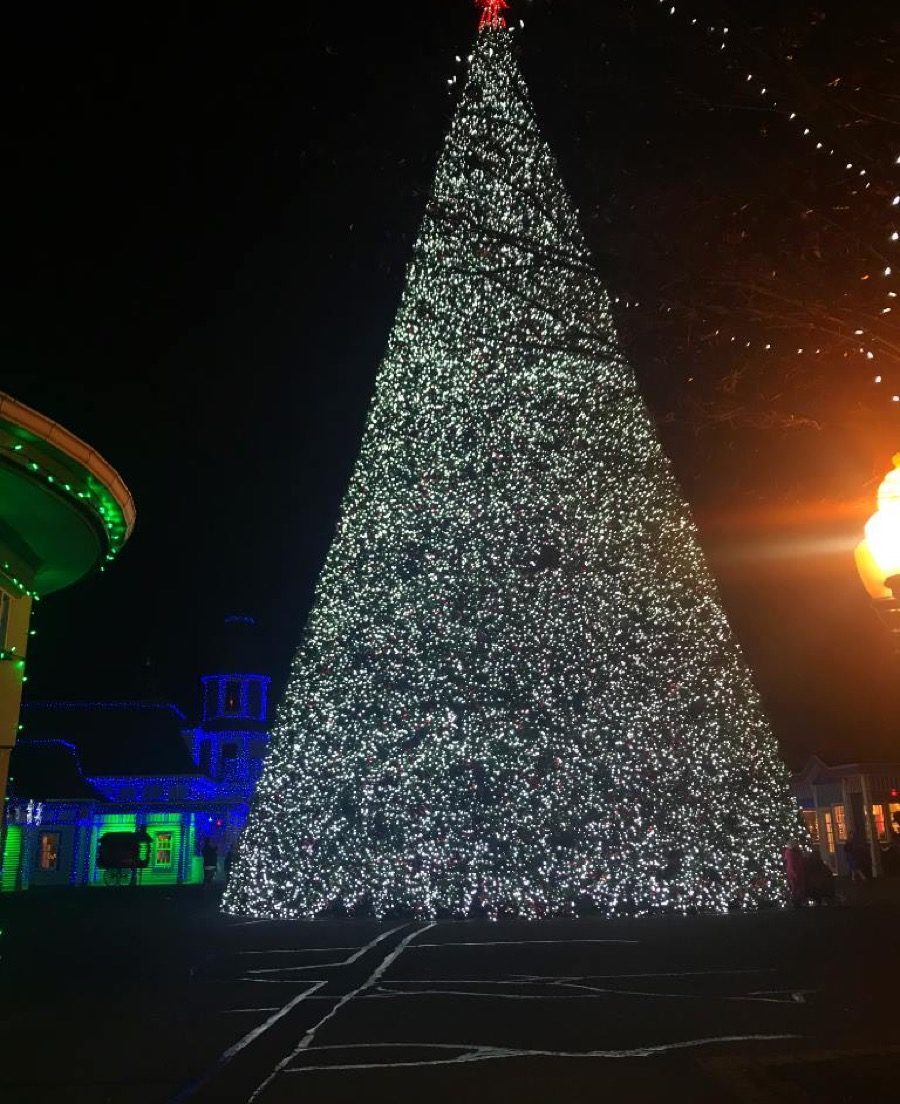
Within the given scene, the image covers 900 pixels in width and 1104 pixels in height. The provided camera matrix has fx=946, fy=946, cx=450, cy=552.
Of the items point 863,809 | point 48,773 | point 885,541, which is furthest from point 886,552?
point 48,773

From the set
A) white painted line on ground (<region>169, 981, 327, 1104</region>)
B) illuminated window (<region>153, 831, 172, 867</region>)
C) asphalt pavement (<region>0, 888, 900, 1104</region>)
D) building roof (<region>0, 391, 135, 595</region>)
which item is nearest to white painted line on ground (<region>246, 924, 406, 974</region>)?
asphalt pavement (<region>0, 888, 900, 1104</region>)

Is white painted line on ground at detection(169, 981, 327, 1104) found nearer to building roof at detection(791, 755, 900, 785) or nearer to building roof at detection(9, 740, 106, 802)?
building roof at detection(791, 755, 900, 785)

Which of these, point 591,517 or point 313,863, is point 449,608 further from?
point 313,863

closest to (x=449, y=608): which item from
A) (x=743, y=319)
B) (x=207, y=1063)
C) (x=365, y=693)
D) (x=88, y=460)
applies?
(x=365, y=693)

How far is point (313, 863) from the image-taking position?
43.3 ft

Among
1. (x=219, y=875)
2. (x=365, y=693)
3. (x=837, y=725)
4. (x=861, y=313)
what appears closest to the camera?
(x=861, y=313)

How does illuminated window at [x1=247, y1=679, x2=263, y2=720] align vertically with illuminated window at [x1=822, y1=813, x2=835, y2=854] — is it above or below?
above

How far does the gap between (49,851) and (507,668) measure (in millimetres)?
31448

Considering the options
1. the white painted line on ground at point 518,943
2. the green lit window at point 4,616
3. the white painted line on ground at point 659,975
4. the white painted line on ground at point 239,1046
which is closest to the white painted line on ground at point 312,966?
the white painted line on ground at point 518,943

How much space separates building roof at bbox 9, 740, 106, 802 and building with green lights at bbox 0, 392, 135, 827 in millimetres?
29204

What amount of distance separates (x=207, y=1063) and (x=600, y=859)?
8.24m

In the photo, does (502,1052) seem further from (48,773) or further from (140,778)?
(140,778)

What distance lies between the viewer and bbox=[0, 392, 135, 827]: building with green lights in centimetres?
731

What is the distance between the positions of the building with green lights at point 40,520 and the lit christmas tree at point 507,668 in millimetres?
4801
